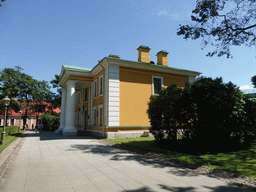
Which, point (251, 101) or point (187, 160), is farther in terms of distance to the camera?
point (251, 101)

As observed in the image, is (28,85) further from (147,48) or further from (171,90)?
(171,90)

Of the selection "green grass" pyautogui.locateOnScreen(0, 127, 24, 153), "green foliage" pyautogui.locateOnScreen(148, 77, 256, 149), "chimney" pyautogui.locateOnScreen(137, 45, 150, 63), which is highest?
"chimney" pyautogui.locateOnScreen(137, 45, 150, 63)

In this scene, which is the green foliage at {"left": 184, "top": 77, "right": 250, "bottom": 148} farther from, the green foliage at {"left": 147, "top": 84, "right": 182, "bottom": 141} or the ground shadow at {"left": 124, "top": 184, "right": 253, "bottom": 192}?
the ground shadow at {"left": 124, "top": 184, "right": 253, "bottom": 192}

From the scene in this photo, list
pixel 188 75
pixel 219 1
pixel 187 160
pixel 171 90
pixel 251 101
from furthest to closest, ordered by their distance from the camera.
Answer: pixel 188 75 → pixel 219 1 → pixel 171 90 → pixel 251 101 → pixel 187 160

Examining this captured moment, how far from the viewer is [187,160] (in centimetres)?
729

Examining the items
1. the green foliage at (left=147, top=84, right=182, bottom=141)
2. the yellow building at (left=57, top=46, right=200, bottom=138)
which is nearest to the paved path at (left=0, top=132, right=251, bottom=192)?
the green foliage at (left=147, top=84, right=182, bottom=141)

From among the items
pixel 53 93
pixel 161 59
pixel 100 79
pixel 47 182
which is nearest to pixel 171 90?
pixel 47 182

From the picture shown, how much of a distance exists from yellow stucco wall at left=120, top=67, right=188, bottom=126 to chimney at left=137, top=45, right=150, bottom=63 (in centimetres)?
170

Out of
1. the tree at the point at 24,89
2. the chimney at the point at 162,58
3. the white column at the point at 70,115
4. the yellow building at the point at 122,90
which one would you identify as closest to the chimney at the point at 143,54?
the yellow building at the point at 122,90

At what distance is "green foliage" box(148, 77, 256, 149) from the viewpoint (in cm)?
866

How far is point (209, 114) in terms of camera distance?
866 cm

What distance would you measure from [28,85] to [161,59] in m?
34.6

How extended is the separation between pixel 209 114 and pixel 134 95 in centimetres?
935

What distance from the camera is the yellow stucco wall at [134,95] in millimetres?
16562
